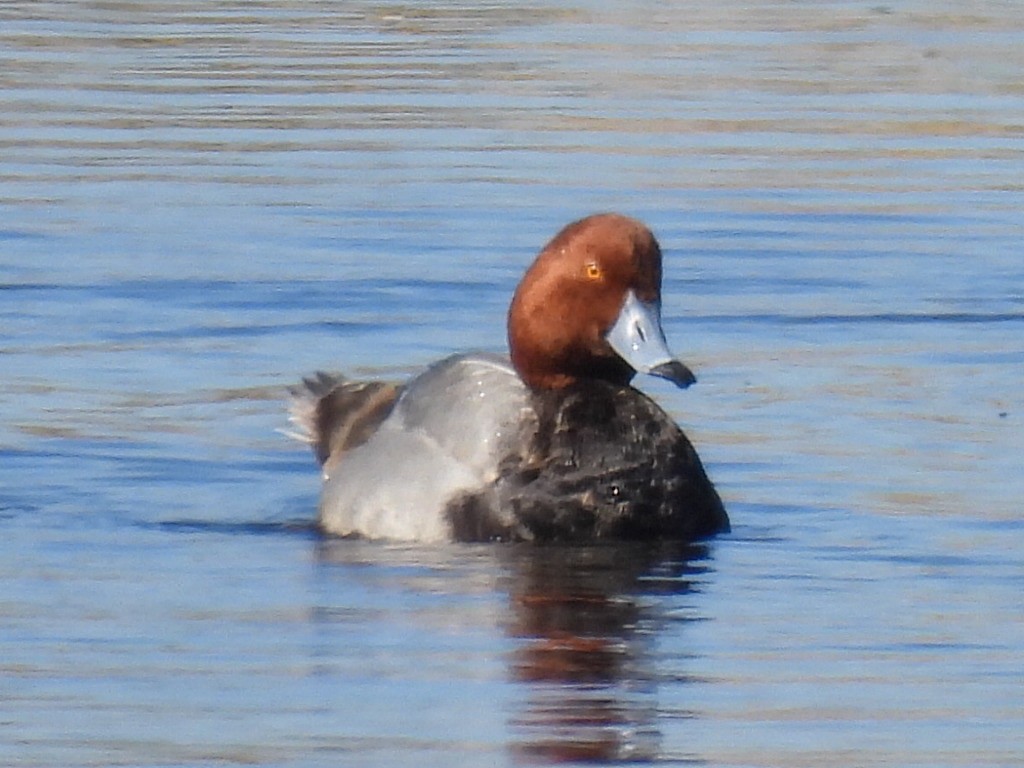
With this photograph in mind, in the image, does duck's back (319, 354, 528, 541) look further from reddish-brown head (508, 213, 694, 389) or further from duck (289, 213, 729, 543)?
reddish-brown head (508, 213, 694, 389)

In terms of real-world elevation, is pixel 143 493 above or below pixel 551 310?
below

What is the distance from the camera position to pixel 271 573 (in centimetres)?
923

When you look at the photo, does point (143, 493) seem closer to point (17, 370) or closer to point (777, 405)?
point (17, 370)

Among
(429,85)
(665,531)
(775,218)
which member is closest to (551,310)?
(665,531)

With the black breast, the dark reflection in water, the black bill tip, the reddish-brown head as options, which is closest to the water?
the dark reflection in water

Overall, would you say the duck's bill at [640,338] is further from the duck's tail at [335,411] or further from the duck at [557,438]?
the duck's tail at [335,411]

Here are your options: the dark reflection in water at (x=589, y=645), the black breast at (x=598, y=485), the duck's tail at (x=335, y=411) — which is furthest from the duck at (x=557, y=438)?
the duck's tail at (x=335, y=411)

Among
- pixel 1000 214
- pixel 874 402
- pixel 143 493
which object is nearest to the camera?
pixel 143 493

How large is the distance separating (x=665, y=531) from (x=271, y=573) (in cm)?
128

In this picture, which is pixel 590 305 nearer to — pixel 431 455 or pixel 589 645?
pixel 431 455

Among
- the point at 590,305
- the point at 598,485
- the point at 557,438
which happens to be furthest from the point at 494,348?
the point at 598,485

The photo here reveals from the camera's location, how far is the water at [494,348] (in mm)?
7582

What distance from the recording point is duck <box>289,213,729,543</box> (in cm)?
951

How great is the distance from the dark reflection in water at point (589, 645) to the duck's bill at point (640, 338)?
0.59m
